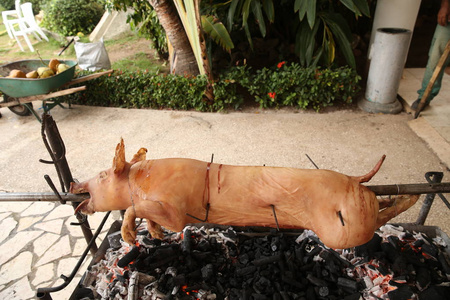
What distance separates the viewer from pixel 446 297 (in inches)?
74.2

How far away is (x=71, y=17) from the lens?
33.9 feet

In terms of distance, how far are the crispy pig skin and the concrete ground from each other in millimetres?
1407

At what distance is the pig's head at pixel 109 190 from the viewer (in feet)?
5.82

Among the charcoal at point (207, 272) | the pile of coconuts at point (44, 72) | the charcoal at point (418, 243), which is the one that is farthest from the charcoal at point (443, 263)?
the pile of coconuts at point (44, 72)

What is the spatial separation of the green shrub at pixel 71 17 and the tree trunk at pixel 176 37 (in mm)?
6450

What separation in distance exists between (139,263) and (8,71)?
17.8 ft

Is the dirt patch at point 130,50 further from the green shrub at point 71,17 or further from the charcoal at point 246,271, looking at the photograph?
the charcoal at point 246,271

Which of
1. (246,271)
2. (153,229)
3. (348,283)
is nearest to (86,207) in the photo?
(153,229)

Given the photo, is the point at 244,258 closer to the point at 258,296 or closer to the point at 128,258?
the point at 258,296

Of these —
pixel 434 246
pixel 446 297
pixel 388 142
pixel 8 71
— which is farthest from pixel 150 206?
pixel 8 71

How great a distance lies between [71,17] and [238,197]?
1115 centimetres

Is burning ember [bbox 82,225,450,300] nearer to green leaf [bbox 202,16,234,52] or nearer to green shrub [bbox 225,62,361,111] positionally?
green shrub [bbox 225,62,361,111]

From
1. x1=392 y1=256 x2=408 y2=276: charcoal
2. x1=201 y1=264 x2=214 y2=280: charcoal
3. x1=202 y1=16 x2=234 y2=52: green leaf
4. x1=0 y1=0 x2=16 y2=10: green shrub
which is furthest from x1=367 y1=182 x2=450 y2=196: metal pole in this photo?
x1=0 y1=0 x2=16 y2=10: green shrub

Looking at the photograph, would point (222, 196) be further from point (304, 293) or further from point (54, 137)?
point (54, 137)
